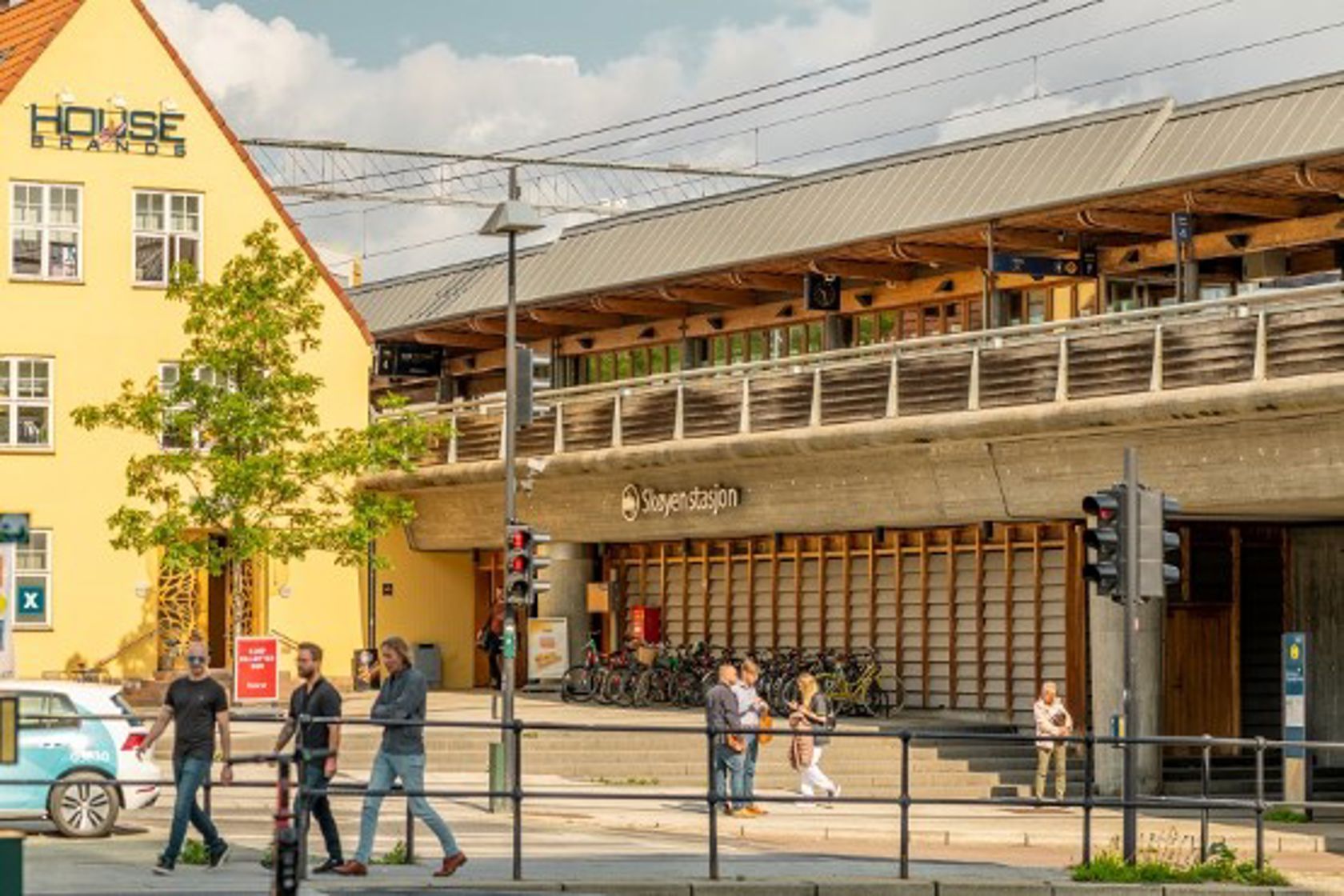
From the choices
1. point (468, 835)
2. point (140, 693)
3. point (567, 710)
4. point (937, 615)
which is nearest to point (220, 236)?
point (140, 693)

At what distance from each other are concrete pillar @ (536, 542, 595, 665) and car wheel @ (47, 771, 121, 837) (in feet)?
89.0

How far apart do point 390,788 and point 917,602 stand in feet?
82.8

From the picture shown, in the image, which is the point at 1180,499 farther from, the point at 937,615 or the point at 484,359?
the point at 484,359

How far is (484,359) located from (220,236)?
1032 centimetres

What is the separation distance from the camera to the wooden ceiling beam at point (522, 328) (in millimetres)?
60906

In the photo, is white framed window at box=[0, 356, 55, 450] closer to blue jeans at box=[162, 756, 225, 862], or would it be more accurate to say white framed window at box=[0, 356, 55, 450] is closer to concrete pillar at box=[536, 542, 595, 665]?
concrete pillar at box=[536, 542, 595, 665]

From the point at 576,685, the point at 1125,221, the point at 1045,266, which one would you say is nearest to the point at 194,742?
the point at 1125,221

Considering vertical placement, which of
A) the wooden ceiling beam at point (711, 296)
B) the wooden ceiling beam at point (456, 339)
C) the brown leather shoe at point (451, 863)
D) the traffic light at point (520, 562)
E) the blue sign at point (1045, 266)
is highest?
the wooden ceiling beam at point (711, 296)

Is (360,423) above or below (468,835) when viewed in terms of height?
above

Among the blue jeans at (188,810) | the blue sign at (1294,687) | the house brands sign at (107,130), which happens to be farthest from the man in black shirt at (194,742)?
the house brands sign at (107,130)

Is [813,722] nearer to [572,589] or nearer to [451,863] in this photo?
[451,863]

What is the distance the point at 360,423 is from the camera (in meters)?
60.2

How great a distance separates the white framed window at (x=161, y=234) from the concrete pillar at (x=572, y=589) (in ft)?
28.5

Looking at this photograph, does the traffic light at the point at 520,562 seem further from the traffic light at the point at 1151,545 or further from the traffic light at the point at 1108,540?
the traffic light at the point at 1151,545
